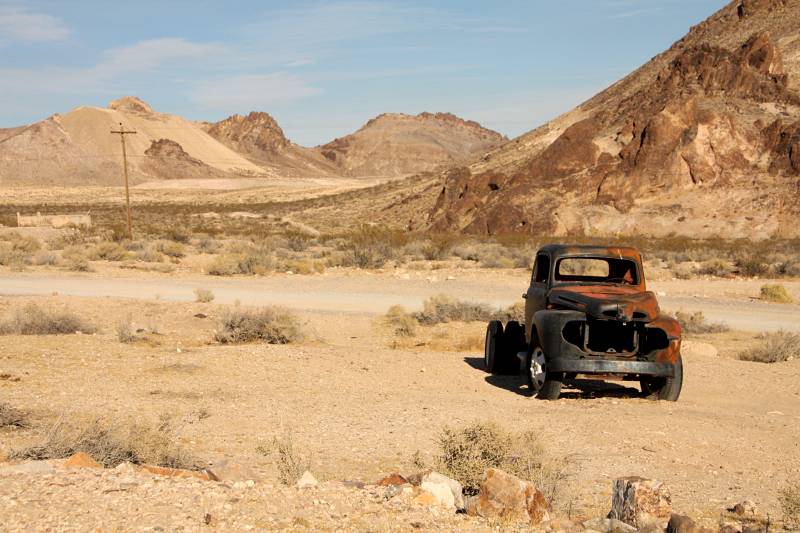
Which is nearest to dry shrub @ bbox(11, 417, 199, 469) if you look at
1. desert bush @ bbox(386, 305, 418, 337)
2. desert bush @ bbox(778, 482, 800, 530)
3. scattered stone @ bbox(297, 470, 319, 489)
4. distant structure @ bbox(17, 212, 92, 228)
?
scattered stone @ bbox(297, 470, 319, 489)

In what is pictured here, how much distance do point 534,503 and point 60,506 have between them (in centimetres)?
274

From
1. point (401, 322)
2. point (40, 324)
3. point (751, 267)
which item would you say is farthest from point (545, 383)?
point (751, 267)

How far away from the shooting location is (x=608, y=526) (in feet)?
16.5

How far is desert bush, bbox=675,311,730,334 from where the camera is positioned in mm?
16578

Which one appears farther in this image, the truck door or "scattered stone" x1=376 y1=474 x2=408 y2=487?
the truck door

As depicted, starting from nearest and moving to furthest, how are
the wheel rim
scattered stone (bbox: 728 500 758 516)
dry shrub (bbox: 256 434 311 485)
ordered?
scattered stone (bbox: 728 500 758 516) → dry shrub (bbox: 256 434 311 485) → the wheel rim

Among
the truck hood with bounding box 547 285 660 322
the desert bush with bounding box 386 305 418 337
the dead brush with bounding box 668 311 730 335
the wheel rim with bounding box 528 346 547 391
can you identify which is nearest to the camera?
the truck hood with bounding box 547 285 660 322

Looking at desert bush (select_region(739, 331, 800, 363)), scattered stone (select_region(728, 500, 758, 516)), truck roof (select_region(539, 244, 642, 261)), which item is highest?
truck roof (select_region(539, 244, 642, 261))

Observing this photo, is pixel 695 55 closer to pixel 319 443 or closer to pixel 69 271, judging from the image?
pixel 69 271

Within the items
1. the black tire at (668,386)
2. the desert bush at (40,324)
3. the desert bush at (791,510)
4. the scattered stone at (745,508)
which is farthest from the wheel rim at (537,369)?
the desert bush at (40,324)

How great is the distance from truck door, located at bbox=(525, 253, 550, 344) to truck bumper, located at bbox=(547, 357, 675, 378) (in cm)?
122

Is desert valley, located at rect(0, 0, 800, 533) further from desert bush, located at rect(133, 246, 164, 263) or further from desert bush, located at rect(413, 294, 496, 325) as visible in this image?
desert bush, located at rect(133, 246, 164, 263)

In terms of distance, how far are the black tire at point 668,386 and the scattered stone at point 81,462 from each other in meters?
6.75

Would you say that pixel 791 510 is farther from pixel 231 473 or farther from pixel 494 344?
pixel 494 344
